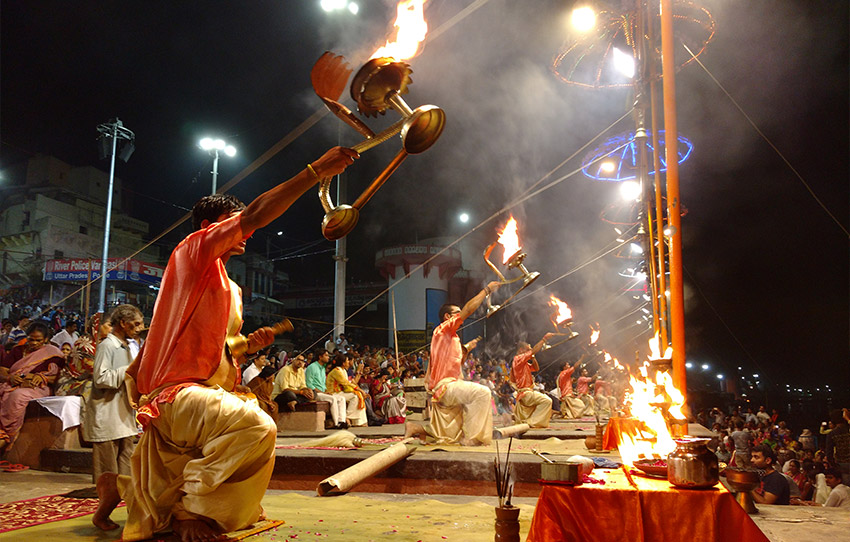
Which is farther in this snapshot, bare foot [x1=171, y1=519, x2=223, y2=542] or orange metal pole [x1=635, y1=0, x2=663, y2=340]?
orange metal pole [x1=635, y1=0, x2=663, y2=340]

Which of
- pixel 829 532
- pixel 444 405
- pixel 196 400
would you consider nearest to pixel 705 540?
pixel 829 532

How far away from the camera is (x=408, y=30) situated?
3.13m

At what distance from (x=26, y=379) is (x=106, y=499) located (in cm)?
583

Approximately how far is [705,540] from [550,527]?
0.72m

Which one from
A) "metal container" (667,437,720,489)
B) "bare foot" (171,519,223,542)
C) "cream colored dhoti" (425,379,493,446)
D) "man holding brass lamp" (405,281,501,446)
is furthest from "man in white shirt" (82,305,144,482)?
"metal container" (667,437,720,489)

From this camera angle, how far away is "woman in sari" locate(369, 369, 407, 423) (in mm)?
14992

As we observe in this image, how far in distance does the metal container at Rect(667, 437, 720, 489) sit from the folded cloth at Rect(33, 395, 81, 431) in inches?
295

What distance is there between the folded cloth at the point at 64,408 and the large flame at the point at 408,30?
679 centimetres

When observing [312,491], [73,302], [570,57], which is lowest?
[312,491]

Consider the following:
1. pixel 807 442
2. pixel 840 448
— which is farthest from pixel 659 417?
pixel 807 442

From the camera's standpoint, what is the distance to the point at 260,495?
3004 millimetres

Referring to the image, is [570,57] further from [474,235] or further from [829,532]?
[474,235]

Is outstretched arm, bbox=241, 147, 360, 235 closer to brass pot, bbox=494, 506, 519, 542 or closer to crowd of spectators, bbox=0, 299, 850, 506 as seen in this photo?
brass pot, bbox=494, 506, 519, 542

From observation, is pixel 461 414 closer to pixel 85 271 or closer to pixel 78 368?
pixel 78 368
